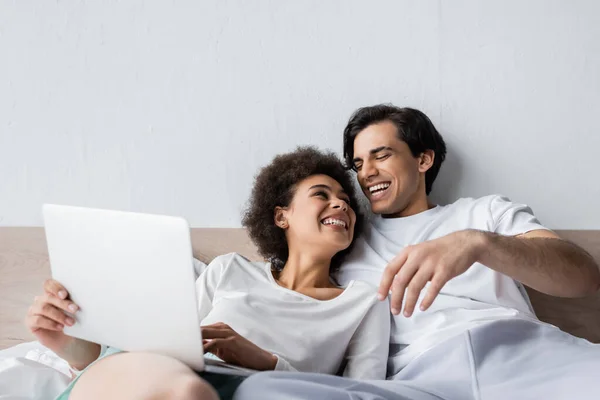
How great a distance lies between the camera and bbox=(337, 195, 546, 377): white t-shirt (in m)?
1.37

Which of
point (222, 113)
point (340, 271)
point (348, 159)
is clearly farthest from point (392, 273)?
point (222, 113)

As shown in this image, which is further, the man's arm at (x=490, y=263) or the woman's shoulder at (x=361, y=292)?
the woman's shoulder at (x=361, y=292)

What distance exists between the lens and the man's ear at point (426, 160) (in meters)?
1.63

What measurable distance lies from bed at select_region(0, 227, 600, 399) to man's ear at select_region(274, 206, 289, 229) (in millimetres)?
148

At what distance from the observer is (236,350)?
1.15m

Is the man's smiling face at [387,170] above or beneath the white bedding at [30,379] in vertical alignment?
above

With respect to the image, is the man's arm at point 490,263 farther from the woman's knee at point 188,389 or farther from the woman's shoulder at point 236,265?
the woman's shoulder at point 236,265

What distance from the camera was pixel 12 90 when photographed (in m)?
1.85

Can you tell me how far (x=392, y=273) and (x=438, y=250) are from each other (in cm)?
9

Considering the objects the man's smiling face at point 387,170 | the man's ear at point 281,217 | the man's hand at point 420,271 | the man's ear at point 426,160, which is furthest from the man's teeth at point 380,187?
the man's hand at point 420,271

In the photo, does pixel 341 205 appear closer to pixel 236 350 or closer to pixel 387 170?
pixel 387 170

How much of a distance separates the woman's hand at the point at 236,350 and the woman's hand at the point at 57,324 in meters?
0.24

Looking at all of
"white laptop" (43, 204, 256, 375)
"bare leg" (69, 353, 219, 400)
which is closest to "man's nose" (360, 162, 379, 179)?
"white laptop" (43, 204, 256, 375)

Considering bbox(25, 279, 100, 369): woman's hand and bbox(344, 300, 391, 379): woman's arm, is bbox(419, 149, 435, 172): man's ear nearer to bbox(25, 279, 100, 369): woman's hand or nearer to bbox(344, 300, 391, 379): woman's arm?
bbox(344, 300, 391, 379): woman's arm
